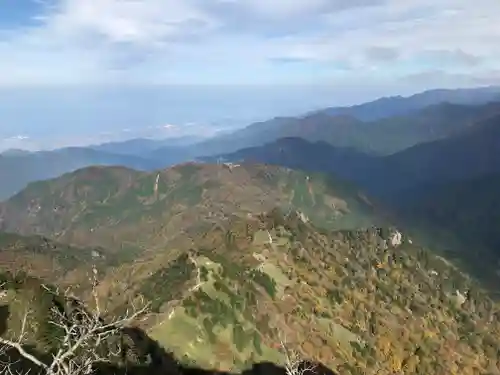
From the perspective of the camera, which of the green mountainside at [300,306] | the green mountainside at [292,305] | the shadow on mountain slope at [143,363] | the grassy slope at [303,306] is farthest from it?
the grassy slope at [303,306]

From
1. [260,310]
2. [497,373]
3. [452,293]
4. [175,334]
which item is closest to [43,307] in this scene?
[175,334]

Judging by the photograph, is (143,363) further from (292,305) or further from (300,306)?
(300,306)

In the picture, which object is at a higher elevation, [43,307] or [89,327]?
[89,327]

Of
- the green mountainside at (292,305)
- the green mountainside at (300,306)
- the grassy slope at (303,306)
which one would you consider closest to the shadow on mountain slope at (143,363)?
the green mountainside at (292,305)

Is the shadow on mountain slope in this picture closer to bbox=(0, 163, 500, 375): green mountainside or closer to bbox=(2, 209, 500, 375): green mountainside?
bbox=(0, 163, 500, 375): green mountainside

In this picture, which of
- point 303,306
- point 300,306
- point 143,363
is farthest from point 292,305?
point 143,363

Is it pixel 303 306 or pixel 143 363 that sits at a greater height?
pixel 143 363

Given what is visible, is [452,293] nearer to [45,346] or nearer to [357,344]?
[357,344]

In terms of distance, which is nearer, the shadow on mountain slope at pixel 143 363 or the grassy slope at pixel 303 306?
the shadow on mountain slope at pixel 143 363

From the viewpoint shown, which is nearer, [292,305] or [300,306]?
[292,305]

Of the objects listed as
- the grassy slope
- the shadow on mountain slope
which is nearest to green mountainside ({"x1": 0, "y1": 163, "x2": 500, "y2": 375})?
the grassy slope

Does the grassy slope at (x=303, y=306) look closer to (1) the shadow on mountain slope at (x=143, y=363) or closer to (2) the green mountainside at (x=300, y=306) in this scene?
(2) the green mountainside at (x=300, y=306)
